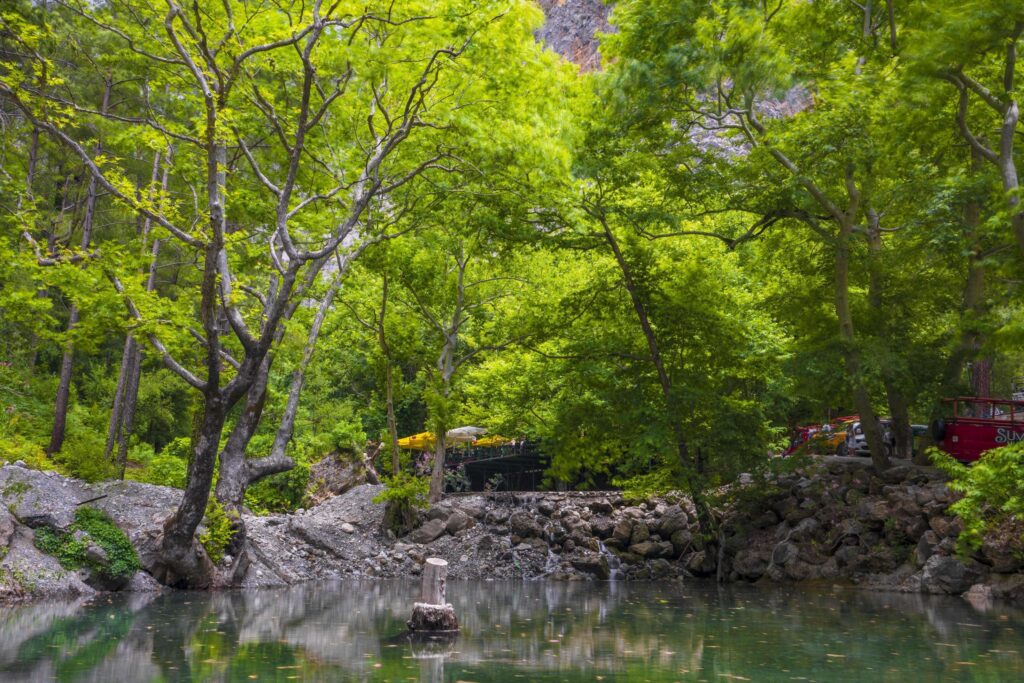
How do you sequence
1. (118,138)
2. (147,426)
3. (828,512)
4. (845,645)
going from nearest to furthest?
(845,645) < (118,138) < (828,512) < (147,426)

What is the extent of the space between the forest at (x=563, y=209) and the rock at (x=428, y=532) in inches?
45.6

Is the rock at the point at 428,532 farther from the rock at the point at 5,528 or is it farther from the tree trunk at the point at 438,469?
the rock at the point at 5,528

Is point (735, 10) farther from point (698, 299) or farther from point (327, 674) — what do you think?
point (327, 674)

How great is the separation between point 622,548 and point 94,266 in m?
14.3

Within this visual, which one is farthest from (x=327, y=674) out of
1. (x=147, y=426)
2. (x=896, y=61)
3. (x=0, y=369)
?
(x=147, y=426)

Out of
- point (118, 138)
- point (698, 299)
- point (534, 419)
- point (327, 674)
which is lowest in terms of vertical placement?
point (327, 674)

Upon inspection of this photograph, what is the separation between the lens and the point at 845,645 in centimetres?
884

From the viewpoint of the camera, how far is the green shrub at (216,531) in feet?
48.4

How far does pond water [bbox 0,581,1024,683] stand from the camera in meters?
6.91

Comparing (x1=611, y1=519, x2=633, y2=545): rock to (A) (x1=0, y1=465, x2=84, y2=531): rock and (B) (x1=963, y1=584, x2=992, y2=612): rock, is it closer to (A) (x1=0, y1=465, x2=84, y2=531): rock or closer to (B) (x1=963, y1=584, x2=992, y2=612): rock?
(B) (x1=963, y1=584, x2=992, y2=612): rock

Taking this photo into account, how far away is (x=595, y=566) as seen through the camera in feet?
69.4

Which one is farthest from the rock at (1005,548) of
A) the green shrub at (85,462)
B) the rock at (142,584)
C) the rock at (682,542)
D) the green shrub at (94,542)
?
the green shrub at (85,462)

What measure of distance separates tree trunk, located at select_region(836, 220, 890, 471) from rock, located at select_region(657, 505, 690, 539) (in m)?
4.99

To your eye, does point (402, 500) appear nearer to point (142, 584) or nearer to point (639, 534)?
point (639, 534)
